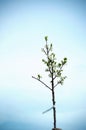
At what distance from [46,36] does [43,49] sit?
119 cm

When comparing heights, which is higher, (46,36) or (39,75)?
(46,36)

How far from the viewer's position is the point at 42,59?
2200 cm

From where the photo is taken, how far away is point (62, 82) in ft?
72.1

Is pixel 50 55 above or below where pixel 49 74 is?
above

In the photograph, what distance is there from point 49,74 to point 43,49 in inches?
90.4

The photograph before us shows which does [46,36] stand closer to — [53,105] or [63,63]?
[63,63]

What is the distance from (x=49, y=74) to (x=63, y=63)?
5.31 feet

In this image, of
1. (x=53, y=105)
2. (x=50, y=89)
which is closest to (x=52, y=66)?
(x=50, y=89)

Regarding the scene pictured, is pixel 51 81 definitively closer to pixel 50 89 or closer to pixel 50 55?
pixel 50 89

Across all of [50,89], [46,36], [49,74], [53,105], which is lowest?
[53,105]

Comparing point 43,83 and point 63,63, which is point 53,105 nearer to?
point 43,83

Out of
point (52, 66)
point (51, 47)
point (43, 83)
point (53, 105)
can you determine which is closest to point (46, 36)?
point (51, 47)

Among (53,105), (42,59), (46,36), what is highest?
(46,36)

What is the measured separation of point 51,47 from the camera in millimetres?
21891
